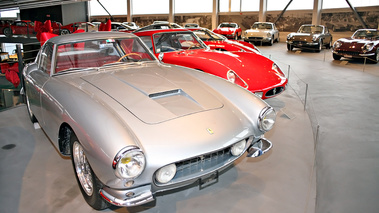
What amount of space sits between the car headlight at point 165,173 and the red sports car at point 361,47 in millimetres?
8798

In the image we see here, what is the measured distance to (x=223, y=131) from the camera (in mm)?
2242

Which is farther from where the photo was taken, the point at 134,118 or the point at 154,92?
the point at 154,92

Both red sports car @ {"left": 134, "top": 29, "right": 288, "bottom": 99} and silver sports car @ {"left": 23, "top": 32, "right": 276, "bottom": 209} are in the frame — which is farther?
red sports car @ {"left": 134, "top": 29, "right": 288, "bottom": 99}

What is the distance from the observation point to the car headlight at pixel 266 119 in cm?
253

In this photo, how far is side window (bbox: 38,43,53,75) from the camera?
321 cm

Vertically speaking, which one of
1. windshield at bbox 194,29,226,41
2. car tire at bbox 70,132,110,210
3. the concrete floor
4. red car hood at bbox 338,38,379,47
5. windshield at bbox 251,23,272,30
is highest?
windshield at bbox 251,23,272,30

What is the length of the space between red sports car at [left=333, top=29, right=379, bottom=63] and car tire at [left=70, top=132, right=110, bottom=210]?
29.4ft

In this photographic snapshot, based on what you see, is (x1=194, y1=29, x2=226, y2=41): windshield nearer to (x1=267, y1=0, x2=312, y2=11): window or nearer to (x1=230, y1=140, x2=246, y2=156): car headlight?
(x1=230, y1=140, x2=246, y2=156): car headlight

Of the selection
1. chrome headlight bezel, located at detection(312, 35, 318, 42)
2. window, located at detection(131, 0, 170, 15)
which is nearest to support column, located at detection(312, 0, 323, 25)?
chrome headlight bezel, located at detection(312, 35, 318, 42)

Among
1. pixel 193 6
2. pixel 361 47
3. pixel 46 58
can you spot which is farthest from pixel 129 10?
pixel 46 58

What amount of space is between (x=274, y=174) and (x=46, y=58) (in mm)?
2694

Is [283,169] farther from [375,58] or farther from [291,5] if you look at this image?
[291,5]

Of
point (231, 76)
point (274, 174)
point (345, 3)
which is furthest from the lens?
point (345, 3)

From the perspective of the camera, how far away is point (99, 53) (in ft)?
11.7
